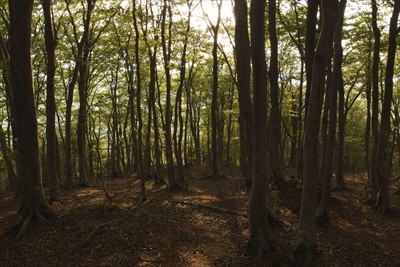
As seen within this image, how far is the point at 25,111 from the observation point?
8.57 m

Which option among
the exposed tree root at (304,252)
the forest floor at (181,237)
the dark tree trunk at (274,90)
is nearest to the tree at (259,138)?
the forest floor at (181,237)

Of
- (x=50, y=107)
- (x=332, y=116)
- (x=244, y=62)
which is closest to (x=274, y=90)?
(x=332, y=116)

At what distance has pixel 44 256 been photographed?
23.4ft

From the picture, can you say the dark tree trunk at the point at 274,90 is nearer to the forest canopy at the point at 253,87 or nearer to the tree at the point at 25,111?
the forest canopy at the point at 253,87

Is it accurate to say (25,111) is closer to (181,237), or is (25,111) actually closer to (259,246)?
(181,237)

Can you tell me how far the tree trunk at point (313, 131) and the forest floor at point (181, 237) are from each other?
567 millimetres

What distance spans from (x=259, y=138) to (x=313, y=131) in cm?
116

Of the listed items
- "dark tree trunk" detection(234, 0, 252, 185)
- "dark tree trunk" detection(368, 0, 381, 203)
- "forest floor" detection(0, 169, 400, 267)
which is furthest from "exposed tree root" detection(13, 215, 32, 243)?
"dark tree trunk" detection(368, 0, 381, 203)

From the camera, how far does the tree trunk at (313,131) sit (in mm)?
6324

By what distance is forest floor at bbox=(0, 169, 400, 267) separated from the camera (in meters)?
7.21

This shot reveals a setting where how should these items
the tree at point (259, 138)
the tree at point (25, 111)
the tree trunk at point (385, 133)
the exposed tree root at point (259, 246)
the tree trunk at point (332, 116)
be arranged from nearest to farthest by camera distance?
the tree at point (259, 138)
the exposed tree root at point (259, 246)
the tree at point (25, 111)
the tree trunk at point (332, 116)
the tree trunk at point (385, 133)

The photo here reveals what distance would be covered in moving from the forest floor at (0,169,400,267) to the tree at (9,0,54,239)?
590mm

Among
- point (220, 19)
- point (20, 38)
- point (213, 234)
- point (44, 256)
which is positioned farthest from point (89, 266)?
point (220, 19)

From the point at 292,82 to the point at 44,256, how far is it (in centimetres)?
2656
